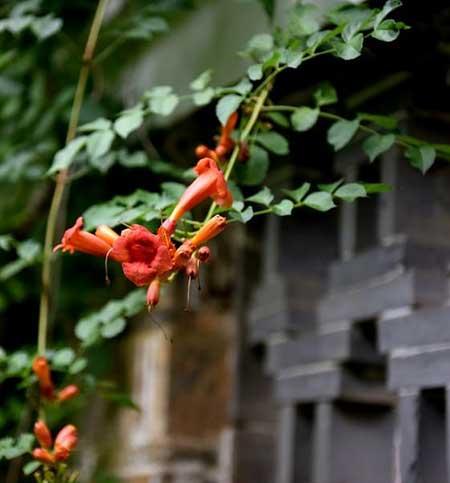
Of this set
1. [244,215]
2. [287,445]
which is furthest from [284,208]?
[287,445]

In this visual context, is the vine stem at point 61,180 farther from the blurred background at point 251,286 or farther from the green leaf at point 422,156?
the green leaf at point 422,156

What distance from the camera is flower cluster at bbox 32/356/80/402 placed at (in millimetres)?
1418

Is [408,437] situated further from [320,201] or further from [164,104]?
[164,104]

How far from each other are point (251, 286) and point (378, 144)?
30.6 inches

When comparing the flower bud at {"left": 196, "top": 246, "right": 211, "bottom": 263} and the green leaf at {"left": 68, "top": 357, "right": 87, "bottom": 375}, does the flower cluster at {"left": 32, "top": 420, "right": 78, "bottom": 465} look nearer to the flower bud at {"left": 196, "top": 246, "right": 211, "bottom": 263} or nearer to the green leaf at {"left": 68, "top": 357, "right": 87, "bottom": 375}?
the green leaf at {"left": 68, "top": 357, "right": 87, "bottom": 375}

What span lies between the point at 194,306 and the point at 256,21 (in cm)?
78

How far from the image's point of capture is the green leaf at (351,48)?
1.17 meters

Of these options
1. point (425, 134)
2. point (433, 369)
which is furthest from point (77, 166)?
point (433, 369)

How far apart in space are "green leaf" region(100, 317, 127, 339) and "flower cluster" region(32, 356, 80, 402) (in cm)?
10

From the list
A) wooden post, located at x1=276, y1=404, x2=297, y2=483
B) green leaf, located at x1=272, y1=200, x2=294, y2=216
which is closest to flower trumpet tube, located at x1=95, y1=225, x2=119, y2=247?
green leaf, located at x1=272, y1=200, x2=294, y2=216

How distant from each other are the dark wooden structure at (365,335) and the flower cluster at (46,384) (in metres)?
0.43

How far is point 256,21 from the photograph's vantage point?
1.67m

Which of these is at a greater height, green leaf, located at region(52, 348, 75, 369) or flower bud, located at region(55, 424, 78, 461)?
green leaf, located at region(52, 348, 75, 369)

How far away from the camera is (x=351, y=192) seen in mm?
1203
